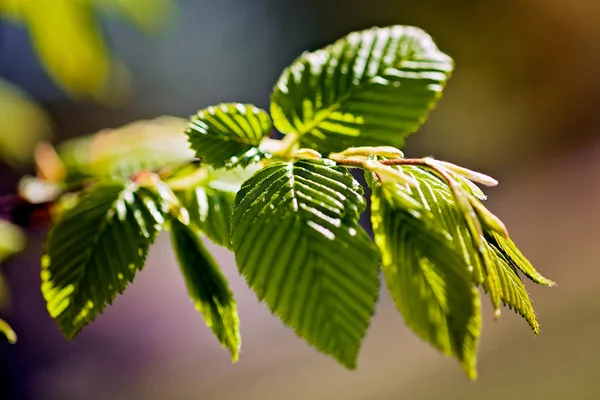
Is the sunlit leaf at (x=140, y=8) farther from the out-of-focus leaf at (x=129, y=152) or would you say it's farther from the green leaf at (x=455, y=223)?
the green leaf at (x=455, y=223)

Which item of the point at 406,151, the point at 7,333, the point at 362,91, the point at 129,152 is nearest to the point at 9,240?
the point at 129,152

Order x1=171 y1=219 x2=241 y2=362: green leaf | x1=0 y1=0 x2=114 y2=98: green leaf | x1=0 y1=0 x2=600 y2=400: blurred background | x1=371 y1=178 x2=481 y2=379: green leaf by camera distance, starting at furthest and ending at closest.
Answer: x1=0 y1=0 x2=600 y2=400: blurred background
x1=0 y1=0 x2=114 y2=98: green leaf
x1=171 y1=219 x2=241 y2=362: green leaf
x1=371 y1=178 x2=481 y2=379: green leaf

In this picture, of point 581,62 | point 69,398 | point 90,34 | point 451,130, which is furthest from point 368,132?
point 581,62

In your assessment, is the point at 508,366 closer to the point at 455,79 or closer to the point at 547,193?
the point at 547,193

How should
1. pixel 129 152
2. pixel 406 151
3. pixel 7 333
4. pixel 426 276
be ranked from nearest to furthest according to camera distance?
1. pixel 426 276
2. pixel 7 333
3. pixel 129 152
4. pixel 406 151

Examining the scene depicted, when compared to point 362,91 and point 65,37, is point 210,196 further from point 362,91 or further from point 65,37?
point 65,37

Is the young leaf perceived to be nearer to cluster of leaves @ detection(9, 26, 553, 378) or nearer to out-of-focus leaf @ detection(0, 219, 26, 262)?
cluster of leaves @ detection(9, 26, 553, 378)

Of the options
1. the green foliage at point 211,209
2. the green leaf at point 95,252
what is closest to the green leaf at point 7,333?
the green leaf at point 95,252

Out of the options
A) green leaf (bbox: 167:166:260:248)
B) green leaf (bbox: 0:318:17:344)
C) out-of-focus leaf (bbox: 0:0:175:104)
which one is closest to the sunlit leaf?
out-of-focus leaf (bbox: 0:0:175:104)
